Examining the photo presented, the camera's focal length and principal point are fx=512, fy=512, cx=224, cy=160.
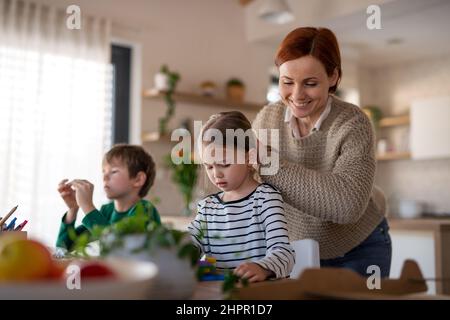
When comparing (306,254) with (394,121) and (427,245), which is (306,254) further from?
(394,121)

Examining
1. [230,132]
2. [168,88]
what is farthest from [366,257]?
[168,88]

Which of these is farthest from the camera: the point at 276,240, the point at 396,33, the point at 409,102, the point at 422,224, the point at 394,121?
the point at 409,102

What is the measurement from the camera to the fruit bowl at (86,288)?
56 cm

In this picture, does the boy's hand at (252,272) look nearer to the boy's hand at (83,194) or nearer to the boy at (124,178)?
the boy's hand at (83,194)

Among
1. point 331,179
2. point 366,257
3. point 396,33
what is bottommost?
point 366,257

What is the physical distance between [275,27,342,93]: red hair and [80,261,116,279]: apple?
0.87m

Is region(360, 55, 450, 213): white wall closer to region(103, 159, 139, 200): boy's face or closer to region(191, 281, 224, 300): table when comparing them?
region(103, 159, 139, 200): boy's face

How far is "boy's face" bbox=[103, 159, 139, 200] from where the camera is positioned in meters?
1.97

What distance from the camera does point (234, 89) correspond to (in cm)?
466

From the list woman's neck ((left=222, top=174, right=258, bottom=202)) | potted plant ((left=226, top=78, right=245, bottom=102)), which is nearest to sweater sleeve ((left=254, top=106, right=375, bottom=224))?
woman's neck ((left=222, top=174, right=258, bottom=202))

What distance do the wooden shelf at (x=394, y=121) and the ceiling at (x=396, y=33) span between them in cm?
69

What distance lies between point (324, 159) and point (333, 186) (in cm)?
Result: 25

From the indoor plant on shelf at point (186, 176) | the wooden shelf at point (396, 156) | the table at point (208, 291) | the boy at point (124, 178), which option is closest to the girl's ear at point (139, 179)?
the boy at point (124, 178)

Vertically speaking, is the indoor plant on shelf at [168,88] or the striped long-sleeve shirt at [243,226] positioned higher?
the indoor plant on shelf at [168,88]
